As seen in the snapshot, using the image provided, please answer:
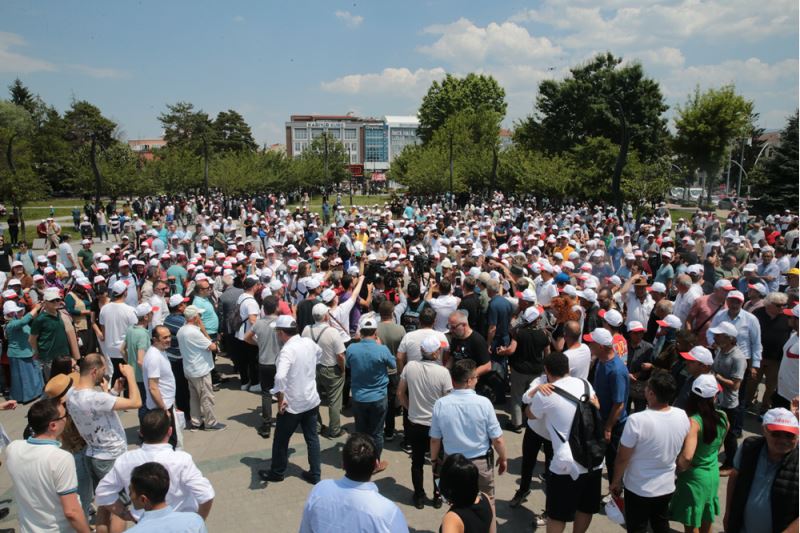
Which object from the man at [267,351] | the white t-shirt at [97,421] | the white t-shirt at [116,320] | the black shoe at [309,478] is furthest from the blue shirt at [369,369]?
the white t-shirt at [116,320]

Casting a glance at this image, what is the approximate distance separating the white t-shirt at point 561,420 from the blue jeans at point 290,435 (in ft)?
7.71

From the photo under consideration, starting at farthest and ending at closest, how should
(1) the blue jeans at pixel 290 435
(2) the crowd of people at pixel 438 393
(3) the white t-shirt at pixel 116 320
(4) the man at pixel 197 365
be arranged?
(3) the white t-shirt at pixel 116 320 < (4) the man at pixel 197 365 < (1) the blue jeans at pixel 290 435 < (2) the crowd of people at pixel 438 393

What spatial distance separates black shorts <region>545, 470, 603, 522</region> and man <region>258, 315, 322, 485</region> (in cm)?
242

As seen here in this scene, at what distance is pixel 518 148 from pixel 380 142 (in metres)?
92.5

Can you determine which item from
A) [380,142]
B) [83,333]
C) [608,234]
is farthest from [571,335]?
[380,142]

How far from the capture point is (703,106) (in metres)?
37.5

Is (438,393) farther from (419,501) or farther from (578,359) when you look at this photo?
(578,359)

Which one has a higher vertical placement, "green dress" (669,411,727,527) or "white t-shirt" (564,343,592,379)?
"white t-shirt" (564,343,592,379)

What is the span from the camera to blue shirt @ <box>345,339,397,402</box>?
533 centimetres

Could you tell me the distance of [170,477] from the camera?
3.30 m

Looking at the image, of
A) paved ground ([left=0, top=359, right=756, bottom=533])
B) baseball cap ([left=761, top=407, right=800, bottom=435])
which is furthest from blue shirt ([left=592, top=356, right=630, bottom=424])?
baseball cap ([left=761, top=407, right=800, bottom=435])

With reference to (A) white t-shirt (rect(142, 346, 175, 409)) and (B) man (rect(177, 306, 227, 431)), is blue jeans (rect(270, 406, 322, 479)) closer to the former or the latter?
(A) white t-shirt (rect(142, 346, 175, 409))

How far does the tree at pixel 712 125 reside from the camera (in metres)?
36.8

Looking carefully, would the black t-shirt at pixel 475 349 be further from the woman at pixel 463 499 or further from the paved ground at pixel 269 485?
the woman at pixel 463 499
